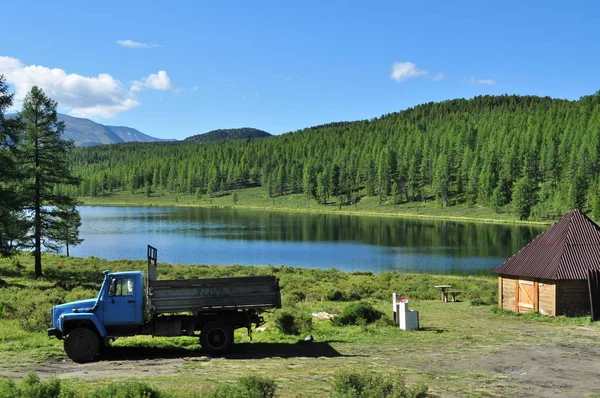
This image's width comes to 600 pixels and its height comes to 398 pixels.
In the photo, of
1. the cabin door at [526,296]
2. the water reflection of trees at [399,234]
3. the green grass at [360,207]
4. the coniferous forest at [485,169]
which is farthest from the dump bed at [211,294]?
the green grass at [360,207]

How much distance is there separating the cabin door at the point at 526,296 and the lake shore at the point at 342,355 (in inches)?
36.2

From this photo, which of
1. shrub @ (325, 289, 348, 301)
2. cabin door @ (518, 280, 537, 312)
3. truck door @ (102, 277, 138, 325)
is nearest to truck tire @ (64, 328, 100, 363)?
truck door @ (102, 277, 138, 325)

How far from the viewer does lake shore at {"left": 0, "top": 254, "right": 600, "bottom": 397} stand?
12.0 metres

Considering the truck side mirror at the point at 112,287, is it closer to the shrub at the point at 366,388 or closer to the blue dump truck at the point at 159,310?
the blue dump truck at the point at 159,310

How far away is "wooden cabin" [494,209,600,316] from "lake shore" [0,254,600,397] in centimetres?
94

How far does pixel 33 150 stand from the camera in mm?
35219

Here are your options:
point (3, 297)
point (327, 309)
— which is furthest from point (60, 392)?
point (3, 297)

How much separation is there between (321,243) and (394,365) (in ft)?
204

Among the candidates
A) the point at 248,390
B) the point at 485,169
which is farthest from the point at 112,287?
the point at 485,169

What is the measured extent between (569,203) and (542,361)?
10034 centimetres

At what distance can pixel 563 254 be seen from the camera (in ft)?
78.7

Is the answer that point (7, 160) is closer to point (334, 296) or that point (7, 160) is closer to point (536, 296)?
point (334, 296)

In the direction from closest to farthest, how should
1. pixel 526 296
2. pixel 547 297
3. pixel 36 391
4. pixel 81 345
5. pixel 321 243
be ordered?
pixel 36 391 < pixel 81 345 < pixel 547 297 < pixel 526 296 < pixel 321 243

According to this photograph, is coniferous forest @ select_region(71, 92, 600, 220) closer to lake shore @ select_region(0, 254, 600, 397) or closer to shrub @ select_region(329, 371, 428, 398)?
lake shore @ select_region(0, 254, 600, 397)
